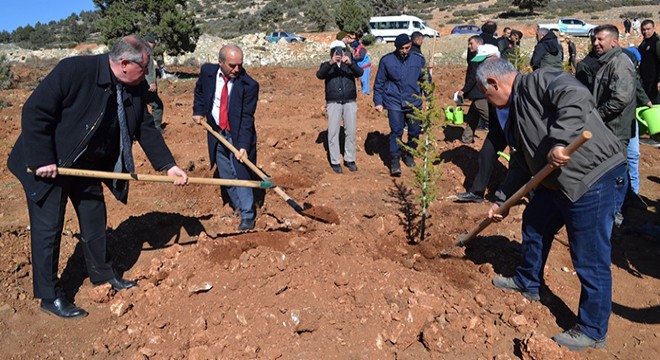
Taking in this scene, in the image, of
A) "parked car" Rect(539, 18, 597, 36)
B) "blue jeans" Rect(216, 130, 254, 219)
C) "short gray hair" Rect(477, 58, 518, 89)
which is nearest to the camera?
"short gray hair" Rect(477, 58, 518, 89)

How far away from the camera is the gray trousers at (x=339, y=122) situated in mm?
6871

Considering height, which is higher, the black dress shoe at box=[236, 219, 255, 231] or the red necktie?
the red necktie

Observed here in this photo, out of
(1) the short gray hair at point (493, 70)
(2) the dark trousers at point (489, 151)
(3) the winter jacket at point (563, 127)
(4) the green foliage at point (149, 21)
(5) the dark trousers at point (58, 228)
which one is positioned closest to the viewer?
(3) the winter jacket at point (563, 127)

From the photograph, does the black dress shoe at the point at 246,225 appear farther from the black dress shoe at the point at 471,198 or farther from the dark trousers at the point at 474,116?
the dark trousers at the point at 474,116

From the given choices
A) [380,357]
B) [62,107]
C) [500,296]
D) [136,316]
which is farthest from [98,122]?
[500,296]

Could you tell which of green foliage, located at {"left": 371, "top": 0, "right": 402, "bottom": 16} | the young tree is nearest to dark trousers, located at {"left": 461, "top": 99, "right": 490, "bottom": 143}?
the young tree

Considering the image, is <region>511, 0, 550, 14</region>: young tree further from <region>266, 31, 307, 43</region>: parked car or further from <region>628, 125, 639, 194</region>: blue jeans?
<region>628, 125, 639, 194</region>: blue jeans

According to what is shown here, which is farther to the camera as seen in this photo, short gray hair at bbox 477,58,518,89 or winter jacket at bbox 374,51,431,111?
winter jacket at bbox 374,51,431,111

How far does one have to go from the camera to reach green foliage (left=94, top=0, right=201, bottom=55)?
1927 cm

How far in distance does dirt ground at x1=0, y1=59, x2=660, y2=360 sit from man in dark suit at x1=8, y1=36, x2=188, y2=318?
388 mm

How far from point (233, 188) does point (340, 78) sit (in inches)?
90.7

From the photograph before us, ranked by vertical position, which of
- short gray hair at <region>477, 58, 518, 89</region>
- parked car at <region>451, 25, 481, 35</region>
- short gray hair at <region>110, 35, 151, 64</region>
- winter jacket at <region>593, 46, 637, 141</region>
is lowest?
parked car at <region>451, 25, 481, 35</region>

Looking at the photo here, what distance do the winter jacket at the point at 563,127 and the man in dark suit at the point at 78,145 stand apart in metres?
2.70

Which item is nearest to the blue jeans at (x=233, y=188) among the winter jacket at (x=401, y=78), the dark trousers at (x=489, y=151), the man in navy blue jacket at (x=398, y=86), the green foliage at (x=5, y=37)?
the man in navy blue jacket at (x=398, y=86)
